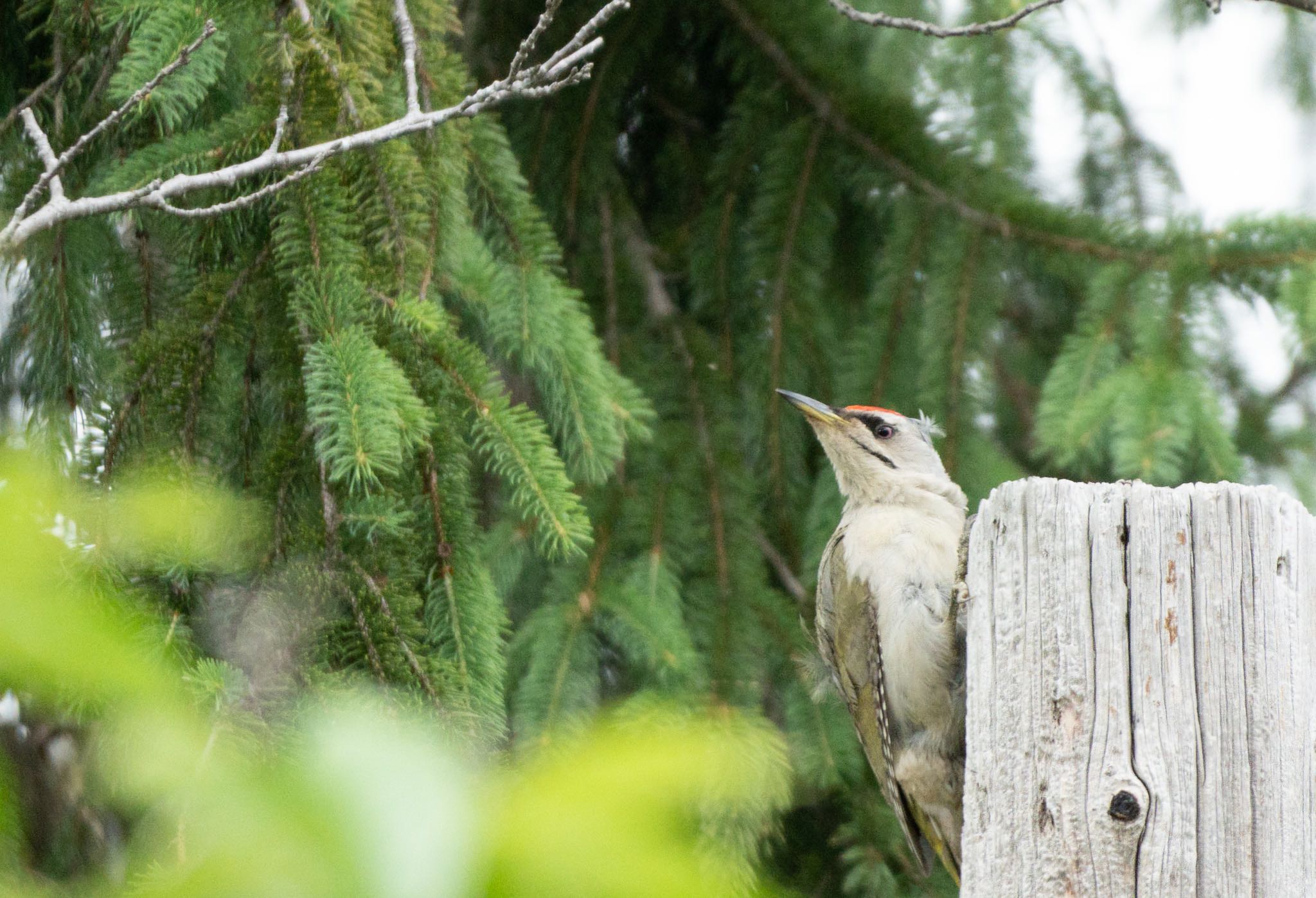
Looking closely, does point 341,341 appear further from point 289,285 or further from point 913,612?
point 913,612

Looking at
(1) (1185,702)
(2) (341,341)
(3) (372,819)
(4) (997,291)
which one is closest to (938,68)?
(4) (997,291)

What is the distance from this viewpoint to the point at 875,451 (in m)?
3.32

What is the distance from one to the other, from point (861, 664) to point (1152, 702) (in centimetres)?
141

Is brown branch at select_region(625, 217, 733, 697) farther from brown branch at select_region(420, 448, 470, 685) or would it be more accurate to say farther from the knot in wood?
the knot in wood

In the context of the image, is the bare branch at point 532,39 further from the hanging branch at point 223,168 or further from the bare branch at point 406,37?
the bare branch at point 406,37

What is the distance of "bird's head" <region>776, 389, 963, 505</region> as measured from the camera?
129 inches

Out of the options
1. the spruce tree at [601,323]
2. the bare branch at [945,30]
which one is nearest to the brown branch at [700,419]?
the spruce tree at [601,323]

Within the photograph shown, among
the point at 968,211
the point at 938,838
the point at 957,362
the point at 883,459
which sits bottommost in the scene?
the point at 938,838

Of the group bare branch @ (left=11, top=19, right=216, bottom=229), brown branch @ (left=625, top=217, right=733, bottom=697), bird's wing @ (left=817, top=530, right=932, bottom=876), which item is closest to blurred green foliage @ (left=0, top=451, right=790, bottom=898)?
bare branch @ (left=11, top=19, right=216, bottom=229)

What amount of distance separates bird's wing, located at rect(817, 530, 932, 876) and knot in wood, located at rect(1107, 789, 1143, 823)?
126 centimetres

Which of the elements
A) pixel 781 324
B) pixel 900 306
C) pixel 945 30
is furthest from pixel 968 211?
pixel 945 30

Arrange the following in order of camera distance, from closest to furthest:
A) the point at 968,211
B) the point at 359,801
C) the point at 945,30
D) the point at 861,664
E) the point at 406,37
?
the point at 359,801
the point at 406,37
the point at 945,30
the point at 861,664
the point at 968,211

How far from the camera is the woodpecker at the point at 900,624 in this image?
2.72m

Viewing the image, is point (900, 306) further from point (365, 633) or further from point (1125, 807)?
point (1125, 807)
